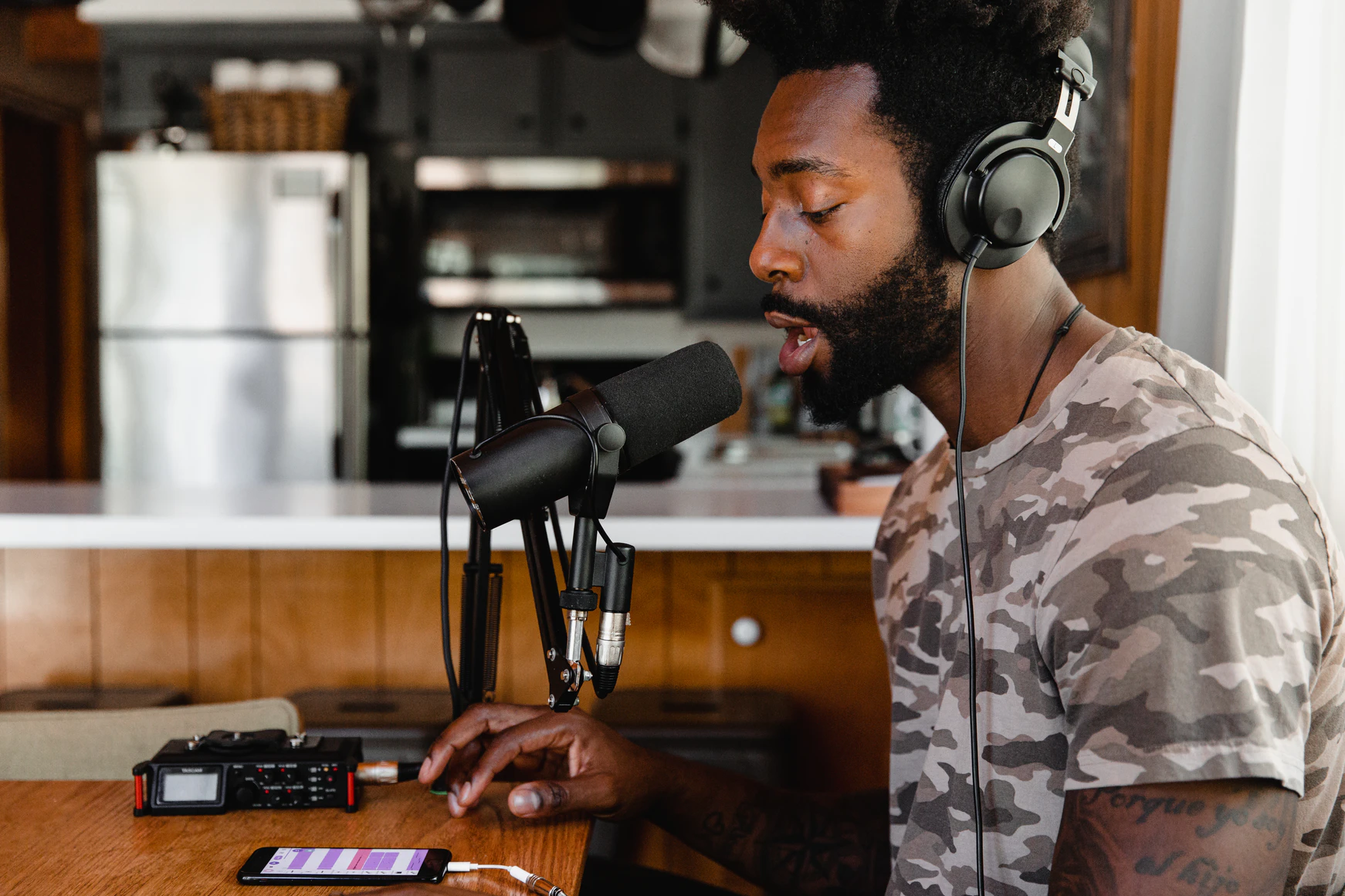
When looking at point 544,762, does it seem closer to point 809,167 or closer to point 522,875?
point 522,875

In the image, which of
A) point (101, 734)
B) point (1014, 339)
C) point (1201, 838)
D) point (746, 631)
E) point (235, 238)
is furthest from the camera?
point (235, 238)

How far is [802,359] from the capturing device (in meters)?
0.96

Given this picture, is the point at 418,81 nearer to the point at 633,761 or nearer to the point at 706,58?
the point at 706,58

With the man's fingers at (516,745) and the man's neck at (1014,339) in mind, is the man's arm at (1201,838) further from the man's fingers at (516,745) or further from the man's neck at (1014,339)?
the man's fingers at (516,745)

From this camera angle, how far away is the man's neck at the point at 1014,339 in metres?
0.94

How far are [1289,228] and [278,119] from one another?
124 inches

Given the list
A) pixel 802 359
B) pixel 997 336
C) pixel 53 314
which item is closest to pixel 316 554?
pixel 802 359

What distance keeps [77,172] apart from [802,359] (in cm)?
A: 454

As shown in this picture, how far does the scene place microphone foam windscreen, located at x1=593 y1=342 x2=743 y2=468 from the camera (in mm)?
735

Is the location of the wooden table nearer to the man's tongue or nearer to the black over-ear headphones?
the man's tongue

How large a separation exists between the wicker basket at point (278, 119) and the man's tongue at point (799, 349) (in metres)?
3.00

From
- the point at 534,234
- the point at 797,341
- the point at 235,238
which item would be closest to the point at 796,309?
the point at 797,341

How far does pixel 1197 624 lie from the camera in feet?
2.31

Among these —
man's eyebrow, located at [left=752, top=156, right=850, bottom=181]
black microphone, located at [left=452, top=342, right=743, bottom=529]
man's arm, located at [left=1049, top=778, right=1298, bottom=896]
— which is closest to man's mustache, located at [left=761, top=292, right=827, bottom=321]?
man's eyebrow, located at [left=752, top=156, right=850, bottom=181]
